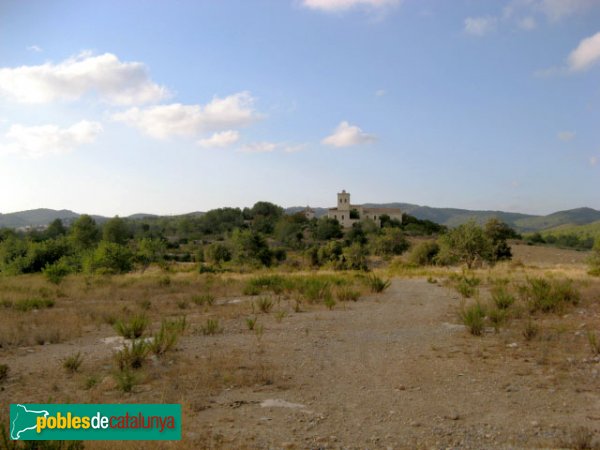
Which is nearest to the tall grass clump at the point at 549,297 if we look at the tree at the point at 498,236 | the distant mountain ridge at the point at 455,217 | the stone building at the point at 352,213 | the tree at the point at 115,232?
the tree at the point at 498,236

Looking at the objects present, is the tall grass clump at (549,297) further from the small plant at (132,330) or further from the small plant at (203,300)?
the small plant at (132,330)

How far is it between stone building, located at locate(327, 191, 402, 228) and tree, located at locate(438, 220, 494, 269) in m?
59.0

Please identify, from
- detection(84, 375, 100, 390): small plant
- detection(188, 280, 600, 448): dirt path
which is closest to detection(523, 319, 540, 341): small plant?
detection(188, 280, 600, 448): dirt path

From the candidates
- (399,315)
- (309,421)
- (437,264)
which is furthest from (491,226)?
(309,421)

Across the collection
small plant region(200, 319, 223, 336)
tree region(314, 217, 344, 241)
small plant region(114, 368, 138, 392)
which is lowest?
small plant region(200, 319, 223, 336)

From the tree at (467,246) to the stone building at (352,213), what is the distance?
59027mm

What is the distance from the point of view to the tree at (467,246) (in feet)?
94.4

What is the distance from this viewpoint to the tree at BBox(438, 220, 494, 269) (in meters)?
28.8

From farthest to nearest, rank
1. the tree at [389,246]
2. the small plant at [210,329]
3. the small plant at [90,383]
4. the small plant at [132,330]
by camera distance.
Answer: the tree at [389,246] → the small plant at [210,329] → the small plant at [132,330] → the small plant at [90,383]

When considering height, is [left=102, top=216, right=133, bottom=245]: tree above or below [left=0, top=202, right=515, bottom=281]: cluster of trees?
above

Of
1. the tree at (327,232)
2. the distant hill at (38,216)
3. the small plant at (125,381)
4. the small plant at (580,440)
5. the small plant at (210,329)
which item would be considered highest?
the distant hill at (38,216)

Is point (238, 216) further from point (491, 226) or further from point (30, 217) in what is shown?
point (30, 217)

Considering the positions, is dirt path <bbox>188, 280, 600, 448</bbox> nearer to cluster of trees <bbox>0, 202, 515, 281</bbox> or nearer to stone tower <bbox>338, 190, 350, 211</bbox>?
cluster of trees <bbox>0, 202, 515, 281</bbox>

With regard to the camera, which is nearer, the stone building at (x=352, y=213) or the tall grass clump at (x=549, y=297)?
the tall grass clump at (x=549, y=297)
